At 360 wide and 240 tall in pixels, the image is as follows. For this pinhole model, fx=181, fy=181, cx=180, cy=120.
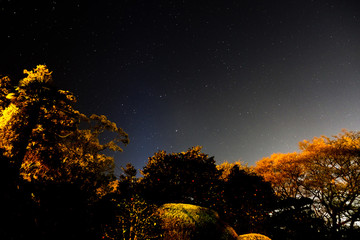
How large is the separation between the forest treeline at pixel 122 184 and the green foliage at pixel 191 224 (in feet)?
1.76

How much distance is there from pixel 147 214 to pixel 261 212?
512 inches

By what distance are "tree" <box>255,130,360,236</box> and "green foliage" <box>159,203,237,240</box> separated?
44.8 feet

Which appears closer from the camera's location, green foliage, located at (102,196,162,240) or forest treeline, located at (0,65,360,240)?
forest treeline, located at (0,65,360,240)

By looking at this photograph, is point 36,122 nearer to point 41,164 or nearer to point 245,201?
point 41,164

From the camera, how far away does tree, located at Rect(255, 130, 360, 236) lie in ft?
68.4

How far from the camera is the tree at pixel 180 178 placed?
603 inches

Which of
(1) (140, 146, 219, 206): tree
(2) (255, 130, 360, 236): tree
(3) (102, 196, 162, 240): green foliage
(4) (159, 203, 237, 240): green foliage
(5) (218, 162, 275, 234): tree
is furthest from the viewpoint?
(2) (255, 130, 360, 236): tree

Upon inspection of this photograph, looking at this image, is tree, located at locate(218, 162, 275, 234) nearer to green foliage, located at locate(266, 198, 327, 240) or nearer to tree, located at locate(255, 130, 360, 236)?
green foliage, located at locate(266, 198, 327, 240)

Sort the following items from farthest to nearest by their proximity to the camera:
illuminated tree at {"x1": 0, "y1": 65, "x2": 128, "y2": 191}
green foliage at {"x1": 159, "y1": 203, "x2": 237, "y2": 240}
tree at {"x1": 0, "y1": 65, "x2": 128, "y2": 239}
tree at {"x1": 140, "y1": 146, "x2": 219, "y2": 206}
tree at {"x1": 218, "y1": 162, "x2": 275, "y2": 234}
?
1. tree at {"x1": 218, "y1": 162, "x2": 275, "y2": 234}
2. tree at {"x1": 140, "y1": 146, "x2": 219, "y2": 206}
3. illuminated tree at {"x1": 0, "y1": 65, "x2": 128, "y2": 191}
4. green foliage at {"x1": 159, "y1": 203, "x2": 237, "y2": 240}
5. tree at {"x1": 0, "y1": 65, "x2": 128, "y2": 239}

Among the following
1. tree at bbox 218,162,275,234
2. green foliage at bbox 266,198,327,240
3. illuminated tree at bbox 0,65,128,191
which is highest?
illuminated tree at bbox 0,65,128,191

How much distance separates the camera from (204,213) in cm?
1065

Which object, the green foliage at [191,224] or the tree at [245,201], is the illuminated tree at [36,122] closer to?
the green foliage at [191,224]

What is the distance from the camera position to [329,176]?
74.8ft

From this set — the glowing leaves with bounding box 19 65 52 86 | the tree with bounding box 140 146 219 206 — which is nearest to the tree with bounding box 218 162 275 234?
the tree with bounding box 140 146 219 206
